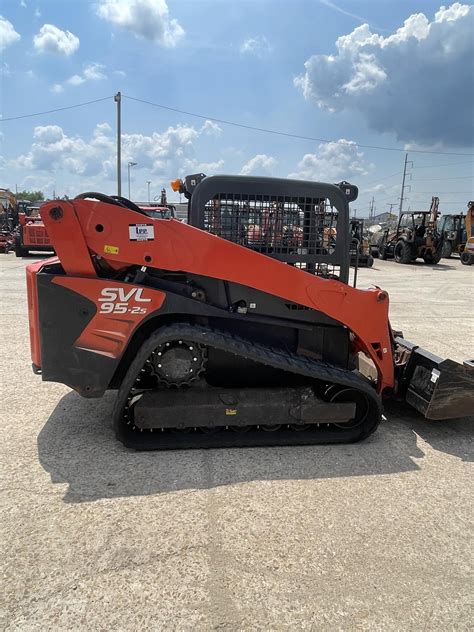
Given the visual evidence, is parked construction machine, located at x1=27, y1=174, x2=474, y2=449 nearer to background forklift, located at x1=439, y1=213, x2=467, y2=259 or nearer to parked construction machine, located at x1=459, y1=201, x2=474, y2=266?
parked construction machine, located at x1=459, y1=201, x2=474, y2=266

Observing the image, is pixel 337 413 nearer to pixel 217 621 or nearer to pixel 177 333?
pixel 177 333

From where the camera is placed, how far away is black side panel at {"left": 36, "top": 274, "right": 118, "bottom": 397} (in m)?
3.26

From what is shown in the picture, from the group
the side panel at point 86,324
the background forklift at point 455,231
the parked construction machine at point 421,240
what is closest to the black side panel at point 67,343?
the side panel at point 86,324

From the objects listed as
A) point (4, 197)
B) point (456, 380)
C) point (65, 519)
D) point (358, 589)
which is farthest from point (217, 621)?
point (4, 197)

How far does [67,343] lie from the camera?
332 centimetres

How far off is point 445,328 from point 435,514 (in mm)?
5797

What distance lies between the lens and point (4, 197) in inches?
1051

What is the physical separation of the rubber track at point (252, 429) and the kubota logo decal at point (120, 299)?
0.24m

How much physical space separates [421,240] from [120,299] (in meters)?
21.4

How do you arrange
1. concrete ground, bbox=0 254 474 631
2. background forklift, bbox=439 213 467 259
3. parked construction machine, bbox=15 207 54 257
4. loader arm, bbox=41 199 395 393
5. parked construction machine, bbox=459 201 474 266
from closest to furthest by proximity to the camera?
concrete ground, bbox=0 254 474 631 < loader arm, bbox=41 199 395 393 < parked construction machine, bbox=15 207 54 257 < parked construction machine, bbox=459 201 474 266 < background forklift, bbox=439 213 467 259

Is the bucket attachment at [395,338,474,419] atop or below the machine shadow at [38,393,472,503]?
atop

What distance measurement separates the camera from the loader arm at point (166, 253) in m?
3.22

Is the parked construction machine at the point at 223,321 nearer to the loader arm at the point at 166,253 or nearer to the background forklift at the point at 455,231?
the loader arm at the point at 166,253

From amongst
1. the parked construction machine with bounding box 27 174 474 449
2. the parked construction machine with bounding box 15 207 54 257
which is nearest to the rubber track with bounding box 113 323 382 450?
the parked construction machine with bounding box 27 174 474 449
